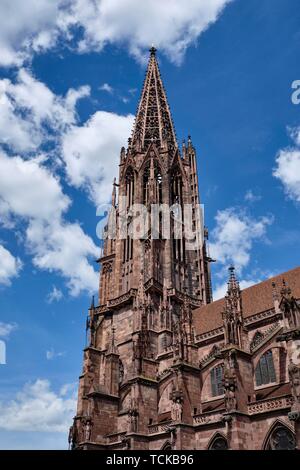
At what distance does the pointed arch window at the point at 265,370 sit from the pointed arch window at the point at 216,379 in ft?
6.90

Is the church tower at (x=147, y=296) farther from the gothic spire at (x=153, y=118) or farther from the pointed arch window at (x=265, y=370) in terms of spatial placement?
the pointed arch window at (x=265, y=370)

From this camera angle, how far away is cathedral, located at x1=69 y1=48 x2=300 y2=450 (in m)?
17.1

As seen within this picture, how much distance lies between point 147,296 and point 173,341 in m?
5.52

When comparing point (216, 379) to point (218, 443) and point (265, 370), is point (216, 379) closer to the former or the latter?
point (265, 370)

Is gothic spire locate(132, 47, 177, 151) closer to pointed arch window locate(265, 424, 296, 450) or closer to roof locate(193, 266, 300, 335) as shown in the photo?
roof locate(193, 266, 300, 335)

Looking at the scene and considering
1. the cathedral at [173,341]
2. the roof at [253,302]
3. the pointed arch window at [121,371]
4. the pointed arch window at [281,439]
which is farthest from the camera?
the pointed arch window at [121,371]

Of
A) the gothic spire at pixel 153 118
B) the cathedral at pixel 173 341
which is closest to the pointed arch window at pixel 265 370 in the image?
the cathedral at pixel 173 341

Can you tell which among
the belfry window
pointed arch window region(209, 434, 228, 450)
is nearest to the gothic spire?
the belfry window

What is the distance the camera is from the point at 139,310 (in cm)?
2930

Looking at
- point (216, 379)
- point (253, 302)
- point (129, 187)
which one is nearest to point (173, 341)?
point (216, 379)

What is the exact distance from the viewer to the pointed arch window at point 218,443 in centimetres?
1789

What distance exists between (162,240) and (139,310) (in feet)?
22.4

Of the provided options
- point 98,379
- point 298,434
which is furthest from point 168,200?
point 298,434
